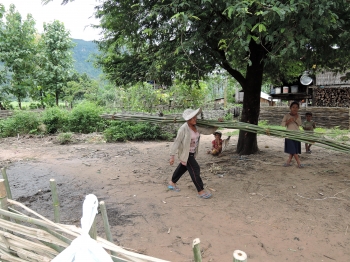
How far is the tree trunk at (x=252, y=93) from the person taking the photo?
593cm

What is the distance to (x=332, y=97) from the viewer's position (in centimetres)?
1494

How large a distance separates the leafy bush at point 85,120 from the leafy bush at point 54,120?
0.30 m

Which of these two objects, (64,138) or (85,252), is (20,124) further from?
(85,252)

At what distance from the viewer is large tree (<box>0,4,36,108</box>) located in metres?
13.4

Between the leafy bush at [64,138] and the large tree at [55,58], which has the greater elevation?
the large tree at [55,58]

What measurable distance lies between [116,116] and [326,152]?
5.75 meters

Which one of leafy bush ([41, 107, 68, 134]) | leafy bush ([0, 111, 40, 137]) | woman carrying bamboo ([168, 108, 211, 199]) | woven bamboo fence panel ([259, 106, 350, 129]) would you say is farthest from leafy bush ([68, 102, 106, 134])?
woven bamboo fence panel ([259, 106, 350, 129])

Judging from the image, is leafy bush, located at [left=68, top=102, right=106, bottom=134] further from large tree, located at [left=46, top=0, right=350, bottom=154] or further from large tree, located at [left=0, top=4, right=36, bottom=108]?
large tree, located at [left=46, top=0, right=350, bottom=154]

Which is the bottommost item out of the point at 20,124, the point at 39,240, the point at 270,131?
the point at 20,124

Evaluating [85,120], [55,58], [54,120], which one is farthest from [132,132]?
[55,58]

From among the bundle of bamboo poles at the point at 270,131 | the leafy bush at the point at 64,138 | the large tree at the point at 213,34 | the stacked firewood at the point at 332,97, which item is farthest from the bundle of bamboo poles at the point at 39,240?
the stacked firewood at the point at 332,97

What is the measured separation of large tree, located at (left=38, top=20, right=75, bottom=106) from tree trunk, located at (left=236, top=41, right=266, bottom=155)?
1235 centimetres

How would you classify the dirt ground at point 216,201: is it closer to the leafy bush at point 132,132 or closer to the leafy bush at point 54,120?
the leafy bush at point 132,132

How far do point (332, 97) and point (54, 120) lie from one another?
14908 mm
